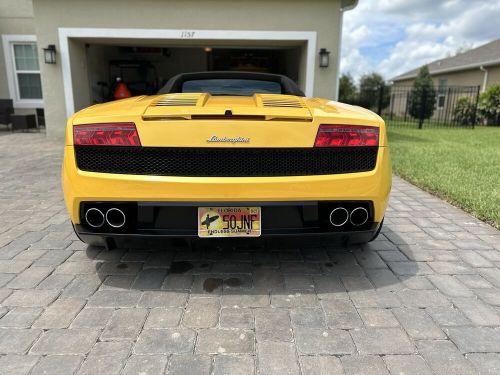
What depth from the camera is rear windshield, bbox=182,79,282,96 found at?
11.9 ft

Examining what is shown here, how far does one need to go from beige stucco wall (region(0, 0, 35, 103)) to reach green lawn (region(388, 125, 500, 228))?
12.3 metres

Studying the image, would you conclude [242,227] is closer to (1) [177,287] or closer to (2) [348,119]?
(1) [177,287]

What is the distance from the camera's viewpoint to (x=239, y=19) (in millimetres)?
8914

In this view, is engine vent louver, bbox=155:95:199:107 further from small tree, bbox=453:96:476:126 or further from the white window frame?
small tree, bbox=453:96:476:126

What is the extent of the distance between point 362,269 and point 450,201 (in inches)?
100

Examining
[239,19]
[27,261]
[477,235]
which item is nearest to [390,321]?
[477,235]

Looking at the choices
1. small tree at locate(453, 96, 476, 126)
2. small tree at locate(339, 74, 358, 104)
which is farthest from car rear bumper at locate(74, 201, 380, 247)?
small tree at locate(339, 74, 358, 104)

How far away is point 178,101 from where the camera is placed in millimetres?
2605

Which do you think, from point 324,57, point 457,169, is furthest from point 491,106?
point 457,169

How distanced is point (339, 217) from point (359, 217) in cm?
14

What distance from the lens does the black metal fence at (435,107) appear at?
56.0 feet

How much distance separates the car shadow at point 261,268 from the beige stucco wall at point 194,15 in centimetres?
Result: 704

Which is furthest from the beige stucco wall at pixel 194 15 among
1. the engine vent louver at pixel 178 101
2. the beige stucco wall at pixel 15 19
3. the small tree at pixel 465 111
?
the small tree at pixel 465 111

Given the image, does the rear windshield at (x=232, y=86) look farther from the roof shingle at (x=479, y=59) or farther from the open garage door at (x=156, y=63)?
the roof shingle at (x=479, y=59)
